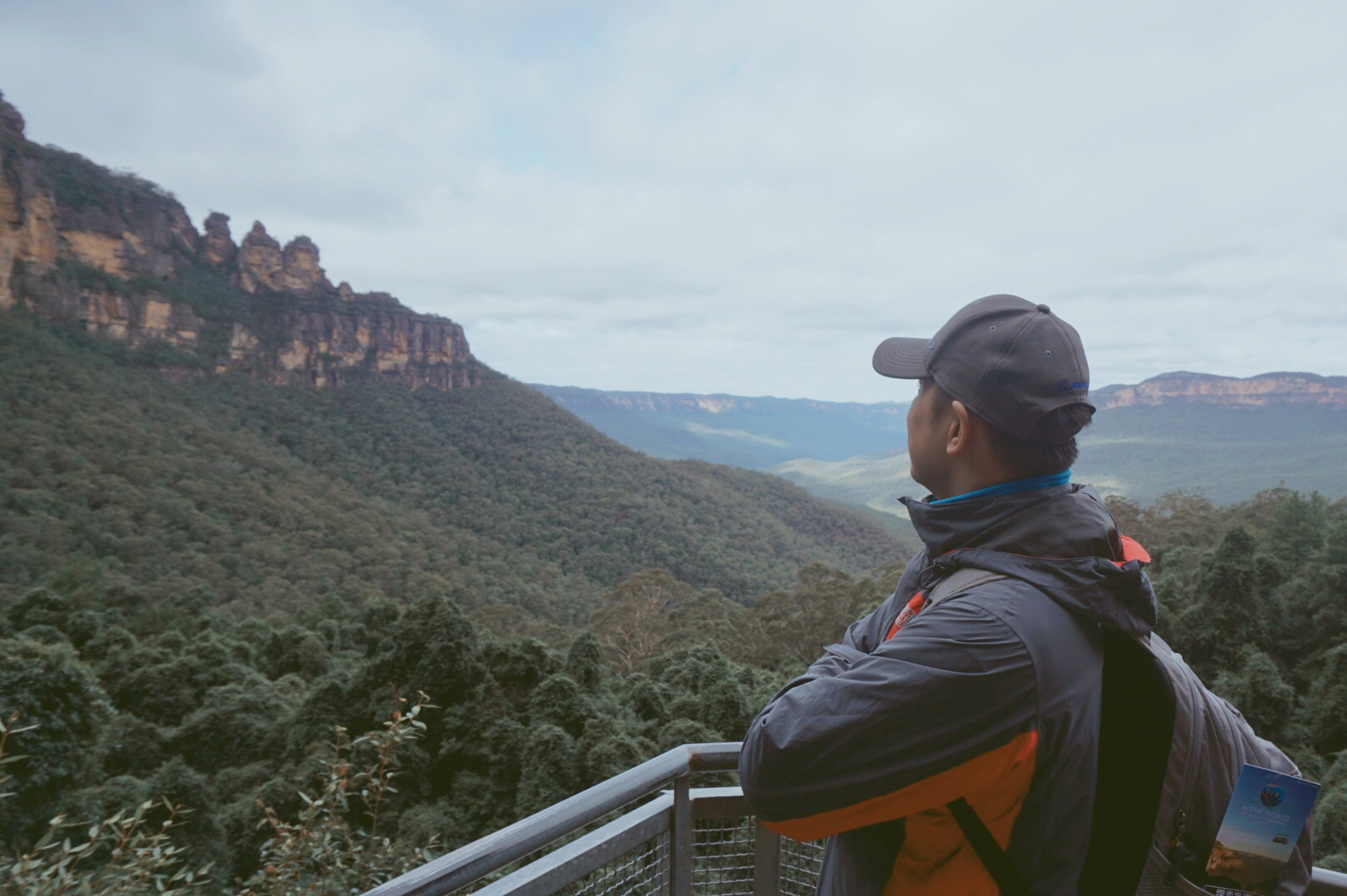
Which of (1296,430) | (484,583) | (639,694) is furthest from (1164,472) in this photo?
(639,694)

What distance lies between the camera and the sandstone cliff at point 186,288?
37.2 meters

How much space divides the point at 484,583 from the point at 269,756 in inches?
727

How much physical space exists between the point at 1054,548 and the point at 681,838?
960 mm

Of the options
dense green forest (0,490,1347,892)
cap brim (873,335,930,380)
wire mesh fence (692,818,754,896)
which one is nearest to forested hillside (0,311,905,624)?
dense green forest (0,490,1347,892)

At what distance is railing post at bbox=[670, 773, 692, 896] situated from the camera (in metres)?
1.36

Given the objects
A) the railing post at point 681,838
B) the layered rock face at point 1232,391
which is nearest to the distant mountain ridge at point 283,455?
the railing post at point 681,838

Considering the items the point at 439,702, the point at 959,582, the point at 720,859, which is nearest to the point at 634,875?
the point at 720,859

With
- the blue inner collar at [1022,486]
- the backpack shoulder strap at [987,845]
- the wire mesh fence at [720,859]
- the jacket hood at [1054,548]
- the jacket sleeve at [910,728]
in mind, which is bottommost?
the wire mesh fence at [720,859]

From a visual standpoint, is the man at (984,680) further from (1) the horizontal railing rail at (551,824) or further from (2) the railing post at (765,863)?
(2) the railing post at (765,863)

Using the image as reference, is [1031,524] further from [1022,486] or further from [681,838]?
[681,838]

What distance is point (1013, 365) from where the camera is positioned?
0.88 m

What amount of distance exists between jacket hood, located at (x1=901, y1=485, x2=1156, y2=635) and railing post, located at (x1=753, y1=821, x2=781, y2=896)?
2.72 feet

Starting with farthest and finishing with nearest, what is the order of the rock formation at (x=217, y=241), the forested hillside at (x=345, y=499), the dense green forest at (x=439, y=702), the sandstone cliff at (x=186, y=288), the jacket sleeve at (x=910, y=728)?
the rock formation at (x=217, y=241) < the sandstone cliff at (x=186, y=288) < the forested hillside at (x=345, y=499) < the dense green forest at (x=439, y=702) < the jacket sleeve at (x=910, y=728)

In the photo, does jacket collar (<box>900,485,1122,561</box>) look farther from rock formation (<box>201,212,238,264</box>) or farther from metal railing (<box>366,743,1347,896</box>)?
rock formation (<box>201,212,238,264</box>)
